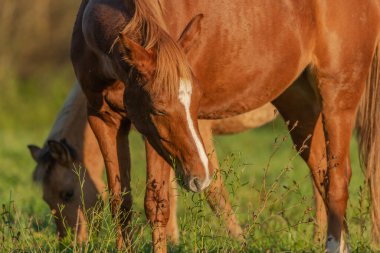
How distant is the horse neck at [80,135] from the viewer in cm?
691

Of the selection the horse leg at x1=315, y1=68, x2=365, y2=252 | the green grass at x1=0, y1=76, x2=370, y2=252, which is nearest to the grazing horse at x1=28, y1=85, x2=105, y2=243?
the green grass at x1=0, y1=76, x2=370, y2=252

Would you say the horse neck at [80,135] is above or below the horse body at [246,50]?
below

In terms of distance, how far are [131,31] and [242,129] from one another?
11.8 feet

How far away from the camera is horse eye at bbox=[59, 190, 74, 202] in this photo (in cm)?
667

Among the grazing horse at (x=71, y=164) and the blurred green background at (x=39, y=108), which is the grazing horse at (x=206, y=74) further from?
the grazing horse at (x=71, y=164)

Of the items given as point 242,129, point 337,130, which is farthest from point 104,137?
point 242,129

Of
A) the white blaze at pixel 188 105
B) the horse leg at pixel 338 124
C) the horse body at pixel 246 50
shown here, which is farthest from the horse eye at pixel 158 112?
the horse leg at pixel 338 124

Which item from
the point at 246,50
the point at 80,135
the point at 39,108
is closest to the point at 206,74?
the point at 246,50

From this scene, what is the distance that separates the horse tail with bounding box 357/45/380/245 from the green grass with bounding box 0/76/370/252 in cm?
14

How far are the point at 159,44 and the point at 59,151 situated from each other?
273 centimetres

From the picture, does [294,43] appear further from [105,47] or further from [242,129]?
[242,129]

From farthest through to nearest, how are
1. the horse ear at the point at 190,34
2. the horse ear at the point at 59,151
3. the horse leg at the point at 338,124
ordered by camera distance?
the horse ear at the point at 59,151 → the horse leg at the point at 338,124 → the horse ear at the point at 190,34

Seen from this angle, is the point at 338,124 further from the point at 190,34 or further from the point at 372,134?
the point at 190,34

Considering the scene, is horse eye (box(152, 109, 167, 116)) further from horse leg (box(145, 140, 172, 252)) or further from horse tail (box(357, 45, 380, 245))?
horse tail (box(357, 45, 380, 245))
